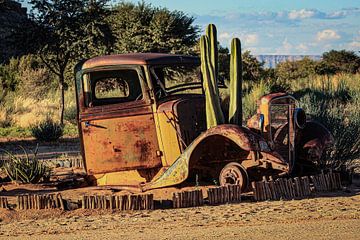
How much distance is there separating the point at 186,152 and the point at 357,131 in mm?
4074

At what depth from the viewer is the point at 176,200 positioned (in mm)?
9008

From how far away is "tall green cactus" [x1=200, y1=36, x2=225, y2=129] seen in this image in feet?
33.9

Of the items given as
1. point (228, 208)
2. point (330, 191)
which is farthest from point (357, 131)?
point (228, 208)

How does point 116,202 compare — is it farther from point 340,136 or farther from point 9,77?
point 9,77

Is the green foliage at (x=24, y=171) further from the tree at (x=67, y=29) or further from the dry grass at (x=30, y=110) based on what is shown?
the tree at (x=67, y=29)

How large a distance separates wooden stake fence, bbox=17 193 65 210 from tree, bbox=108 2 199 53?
28.4 metres

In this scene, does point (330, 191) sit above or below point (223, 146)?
below

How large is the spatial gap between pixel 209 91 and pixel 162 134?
3.10ft

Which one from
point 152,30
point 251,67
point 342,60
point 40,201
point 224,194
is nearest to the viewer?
point 40,201

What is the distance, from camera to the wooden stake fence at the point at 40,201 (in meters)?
8.93

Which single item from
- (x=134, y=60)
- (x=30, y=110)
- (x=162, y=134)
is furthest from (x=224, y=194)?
(x=30, y=110)

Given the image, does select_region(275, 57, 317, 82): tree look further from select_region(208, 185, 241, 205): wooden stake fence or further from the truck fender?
select_region(208, 185, 241, 205): wooden stake fence

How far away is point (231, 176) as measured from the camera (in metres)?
9.73

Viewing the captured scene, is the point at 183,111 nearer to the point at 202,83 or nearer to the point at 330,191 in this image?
the point at 202,83
